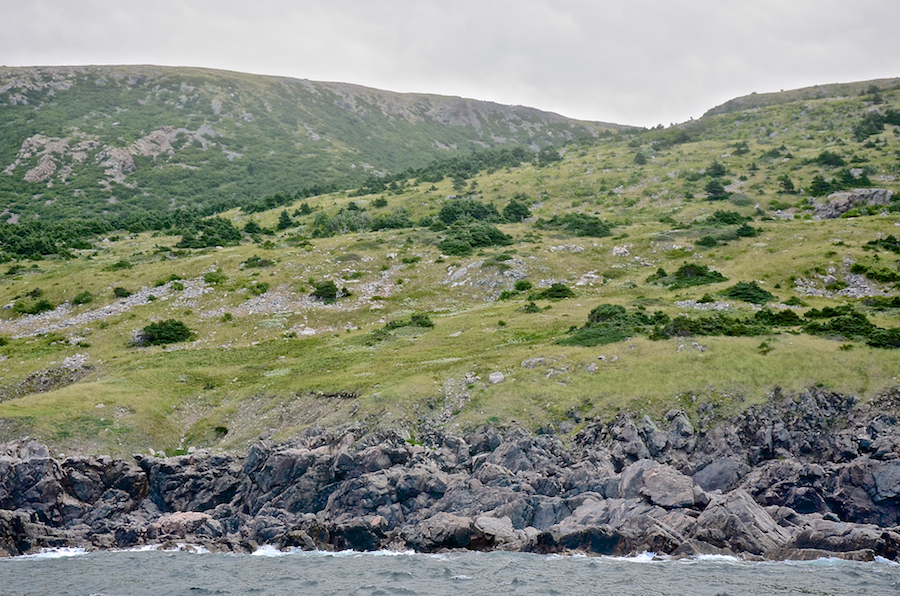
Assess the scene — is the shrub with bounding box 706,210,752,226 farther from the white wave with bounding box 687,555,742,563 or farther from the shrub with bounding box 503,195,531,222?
the white wave with bounding box 687,555,742,563

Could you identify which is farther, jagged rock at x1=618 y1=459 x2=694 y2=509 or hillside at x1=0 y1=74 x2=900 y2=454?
hillside at x1=0 y1=74 x2=900 y2=454

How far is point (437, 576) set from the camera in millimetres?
24031

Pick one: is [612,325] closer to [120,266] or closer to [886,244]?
[886,244]

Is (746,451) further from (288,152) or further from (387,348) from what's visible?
(288,152)

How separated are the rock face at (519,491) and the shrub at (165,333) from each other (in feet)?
76.7

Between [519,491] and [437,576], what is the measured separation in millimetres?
8460

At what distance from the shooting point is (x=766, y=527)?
26906mm

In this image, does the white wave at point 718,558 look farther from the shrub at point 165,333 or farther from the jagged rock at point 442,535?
the shrub at point 165,333

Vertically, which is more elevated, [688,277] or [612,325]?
[688,277]

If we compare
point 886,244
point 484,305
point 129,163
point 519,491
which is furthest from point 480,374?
point 129,163

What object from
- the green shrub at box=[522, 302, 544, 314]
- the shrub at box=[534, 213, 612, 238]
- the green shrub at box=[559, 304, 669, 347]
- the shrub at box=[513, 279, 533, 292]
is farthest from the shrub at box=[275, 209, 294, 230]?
the green shrub at box=[559, 304, 669, 347]

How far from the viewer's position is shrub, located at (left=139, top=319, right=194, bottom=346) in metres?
59.8

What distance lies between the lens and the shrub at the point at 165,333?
5984cm

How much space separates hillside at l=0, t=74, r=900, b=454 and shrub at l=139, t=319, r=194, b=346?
0.22m
